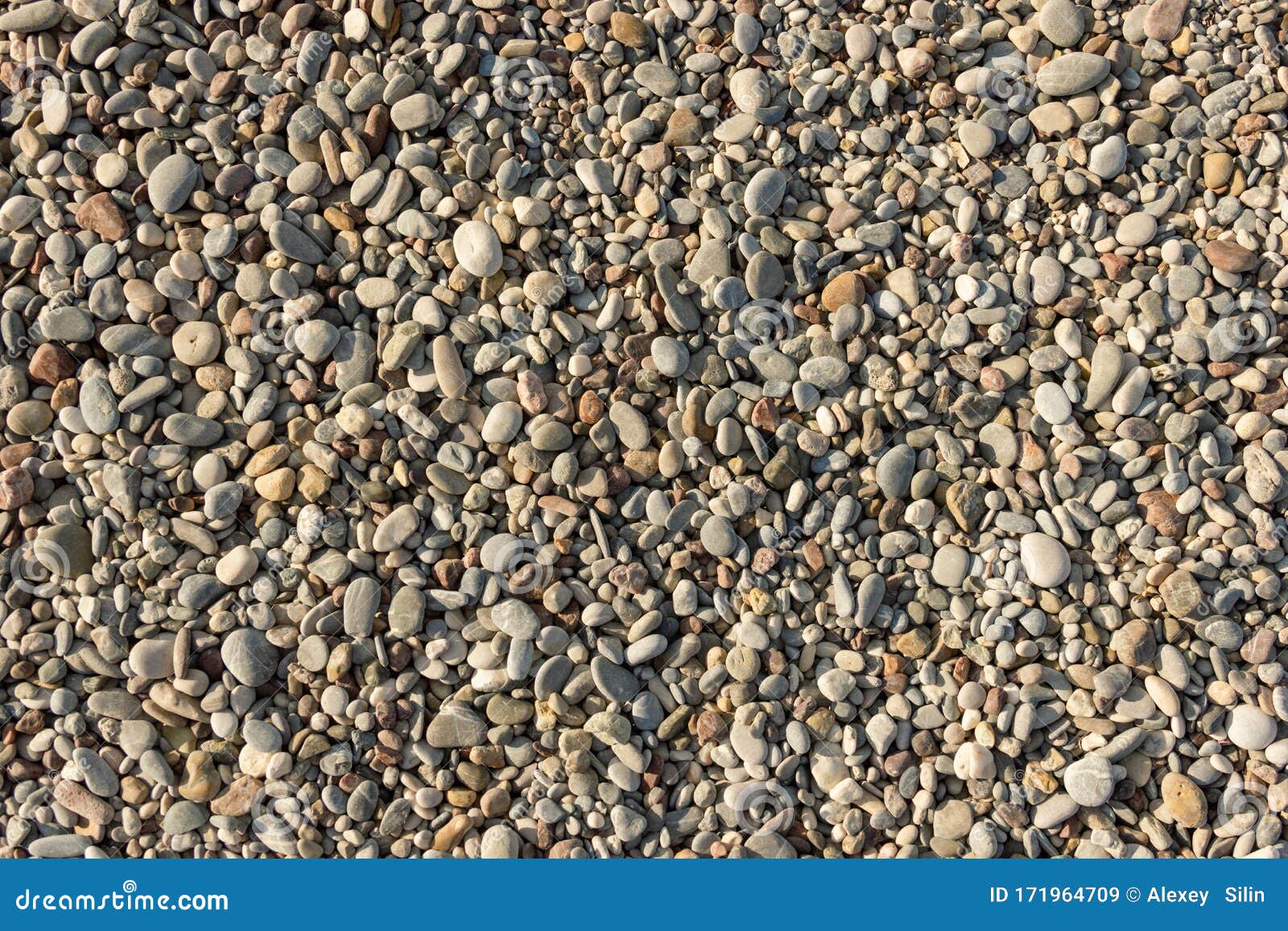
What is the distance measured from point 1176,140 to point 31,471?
2594 millimetres

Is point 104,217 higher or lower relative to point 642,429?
higher

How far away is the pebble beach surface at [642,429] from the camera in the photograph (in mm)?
1974

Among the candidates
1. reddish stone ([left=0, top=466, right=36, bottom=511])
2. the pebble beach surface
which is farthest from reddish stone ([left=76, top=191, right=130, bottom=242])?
reddish stone ([left=0, top=466, right=36, bottom=511])

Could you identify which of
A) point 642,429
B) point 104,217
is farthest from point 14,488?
point 642,429

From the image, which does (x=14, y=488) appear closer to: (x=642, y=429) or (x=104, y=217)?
(x=104, y=217)

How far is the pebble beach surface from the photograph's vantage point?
1.97 metres

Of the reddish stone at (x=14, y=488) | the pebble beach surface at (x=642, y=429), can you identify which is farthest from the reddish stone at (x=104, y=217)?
the reddish stone at (x=14, y=488)

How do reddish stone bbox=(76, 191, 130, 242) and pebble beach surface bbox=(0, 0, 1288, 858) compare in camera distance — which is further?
reddish stone bbox=(76, 191, 130, 242)

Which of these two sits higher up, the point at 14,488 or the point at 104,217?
the point at 104,217

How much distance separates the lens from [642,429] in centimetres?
205

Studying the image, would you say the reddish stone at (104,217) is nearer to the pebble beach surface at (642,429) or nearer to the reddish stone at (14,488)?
the pebble beach surface at (642,429)

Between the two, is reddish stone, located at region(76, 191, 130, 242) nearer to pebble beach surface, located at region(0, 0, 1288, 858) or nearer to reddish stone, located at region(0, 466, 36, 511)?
pebble beach surface, located at region(0, 0, 1288, 858)

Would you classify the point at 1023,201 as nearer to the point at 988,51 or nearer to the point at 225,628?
the point at 988,51

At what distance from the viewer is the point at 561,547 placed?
203cm
